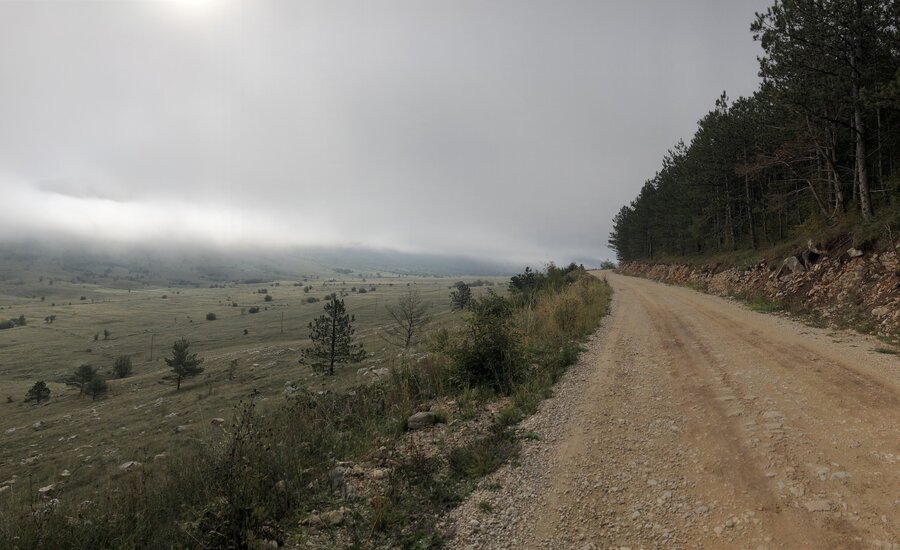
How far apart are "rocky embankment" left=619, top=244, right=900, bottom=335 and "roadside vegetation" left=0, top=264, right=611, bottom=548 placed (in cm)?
1123

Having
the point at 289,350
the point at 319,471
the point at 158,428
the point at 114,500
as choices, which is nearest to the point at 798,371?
the point at 319,471

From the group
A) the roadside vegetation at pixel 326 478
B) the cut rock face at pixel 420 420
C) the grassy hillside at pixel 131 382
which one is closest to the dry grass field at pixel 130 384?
the grassy hillside at pixel 131 382

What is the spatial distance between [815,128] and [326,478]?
93.2 ft

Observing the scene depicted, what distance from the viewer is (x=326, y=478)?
527 cm

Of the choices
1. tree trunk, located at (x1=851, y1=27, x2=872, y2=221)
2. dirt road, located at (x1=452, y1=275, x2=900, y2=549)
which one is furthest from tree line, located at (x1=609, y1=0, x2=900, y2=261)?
dirt road, located at (x1=452, y1=275, x2=900, y2=549)

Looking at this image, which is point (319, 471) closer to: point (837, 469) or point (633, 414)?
point (633, 414)

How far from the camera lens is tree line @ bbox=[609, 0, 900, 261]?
50.9 feet

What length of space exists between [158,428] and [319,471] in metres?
31.6

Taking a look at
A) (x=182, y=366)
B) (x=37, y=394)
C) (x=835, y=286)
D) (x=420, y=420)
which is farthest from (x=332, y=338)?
(x=37, y=394)

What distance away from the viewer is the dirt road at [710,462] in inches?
144

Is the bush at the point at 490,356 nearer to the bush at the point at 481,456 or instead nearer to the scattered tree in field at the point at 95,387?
the bush at the point at 481,456

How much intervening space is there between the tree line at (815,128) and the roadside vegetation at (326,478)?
18445 mm

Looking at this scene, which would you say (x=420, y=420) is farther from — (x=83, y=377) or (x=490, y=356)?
(x=83, y=377)

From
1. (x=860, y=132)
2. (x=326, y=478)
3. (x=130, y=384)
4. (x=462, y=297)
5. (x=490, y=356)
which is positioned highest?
(x=860, y=132)
